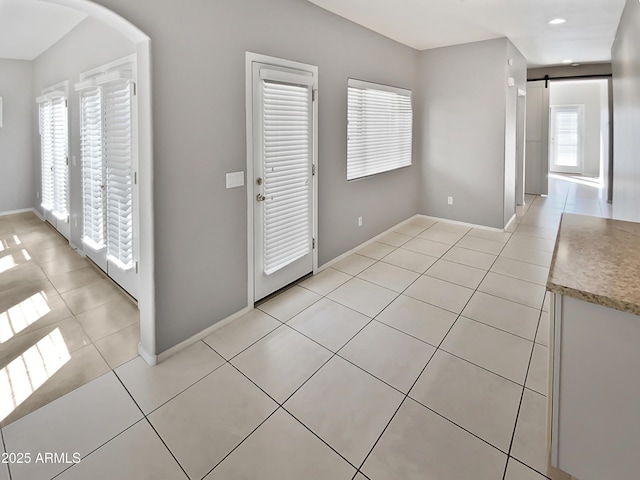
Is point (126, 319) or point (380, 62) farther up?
point (380, 62)

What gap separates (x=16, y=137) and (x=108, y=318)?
5.60 m

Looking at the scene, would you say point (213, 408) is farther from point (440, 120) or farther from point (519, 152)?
point (519, 152)

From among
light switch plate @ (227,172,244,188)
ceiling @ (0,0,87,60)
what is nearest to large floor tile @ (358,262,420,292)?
light switch plate @ (227,172,244,188)

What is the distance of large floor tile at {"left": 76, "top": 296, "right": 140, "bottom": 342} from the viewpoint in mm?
2693

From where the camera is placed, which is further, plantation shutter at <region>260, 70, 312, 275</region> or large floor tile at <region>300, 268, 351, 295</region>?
large floor tile at <region>300, 268, 351, 295</region>

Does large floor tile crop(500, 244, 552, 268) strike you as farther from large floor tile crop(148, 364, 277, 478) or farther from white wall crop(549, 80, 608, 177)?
white wall crop(549, 80, 608, 177)

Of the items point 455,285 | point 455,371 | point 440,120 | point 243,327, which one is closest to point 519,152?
point 440,120

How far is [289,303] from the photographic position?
10.2ft

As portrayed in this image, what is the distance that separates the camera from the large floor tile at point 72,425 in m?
1.63

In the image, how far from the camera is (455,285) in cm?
342

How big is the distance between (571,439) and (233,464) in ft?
4.68

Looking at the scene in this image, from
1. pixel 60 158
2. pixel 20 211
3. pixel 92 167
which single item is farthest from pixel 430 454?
pixel 20 211

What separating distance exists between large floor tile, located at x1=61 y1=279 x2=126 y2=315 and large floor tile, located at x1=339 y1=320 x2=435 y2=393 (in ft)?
7.50

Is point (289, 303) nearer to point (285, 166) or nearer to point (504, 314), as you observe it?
point (285, 166)
